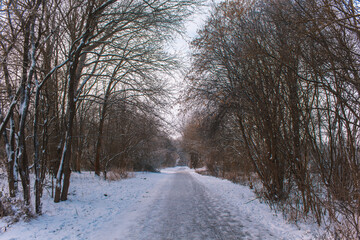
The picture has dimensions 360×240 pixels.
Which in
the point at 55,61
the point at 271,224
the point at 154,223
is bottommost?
the point at 271,224

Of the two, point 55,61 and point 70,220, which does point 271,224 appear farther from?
point 55,61

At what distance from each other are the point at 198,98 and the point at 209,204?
366cm

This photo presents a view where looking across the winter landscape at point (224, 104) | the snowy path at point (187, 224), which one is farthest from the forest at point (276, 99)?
the snowy path at point (187, 224)

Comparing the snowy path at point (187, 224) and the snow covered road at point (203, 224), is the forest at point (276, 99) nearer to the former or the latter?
the snow covered road at point (203, 224)

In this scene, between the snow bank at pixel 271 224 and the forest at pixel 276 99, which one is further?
the forest at pixel 276 99

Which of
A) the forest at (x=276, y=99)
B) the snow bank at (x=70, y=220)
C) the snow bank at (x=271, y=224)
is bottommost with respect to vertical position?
the snow bank at (x=271, y=224)

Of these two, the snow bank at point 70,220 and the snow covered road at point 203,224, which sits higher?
the snow bank at point 70,220

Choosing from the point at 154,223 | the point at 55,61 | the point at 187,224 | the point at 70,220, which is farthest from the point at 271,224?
the point at 55,61

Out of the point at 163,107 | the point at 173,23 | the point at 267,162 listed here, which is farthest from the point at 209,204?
the point at 173,23

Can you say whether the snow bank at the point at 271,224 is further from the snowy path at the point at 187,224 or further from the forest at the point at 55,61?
the forest at the point at 55,61

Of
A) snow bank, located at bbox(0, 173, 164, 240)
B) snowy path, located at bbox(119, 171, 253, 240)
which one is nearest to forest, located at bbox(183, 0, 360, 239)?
snowy path, located at bbox(119, 171, 253, 240)

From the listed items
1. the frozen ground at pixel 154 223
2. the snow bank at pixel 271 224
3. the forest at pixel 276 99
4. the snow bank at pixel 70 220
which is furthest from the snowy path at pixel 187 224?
the forest at pixel 276 99

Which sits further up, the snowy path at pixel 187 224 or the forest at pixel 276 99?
the forest at pixel 276 99

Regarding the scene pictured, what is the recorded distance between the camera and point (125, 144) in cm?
1906
